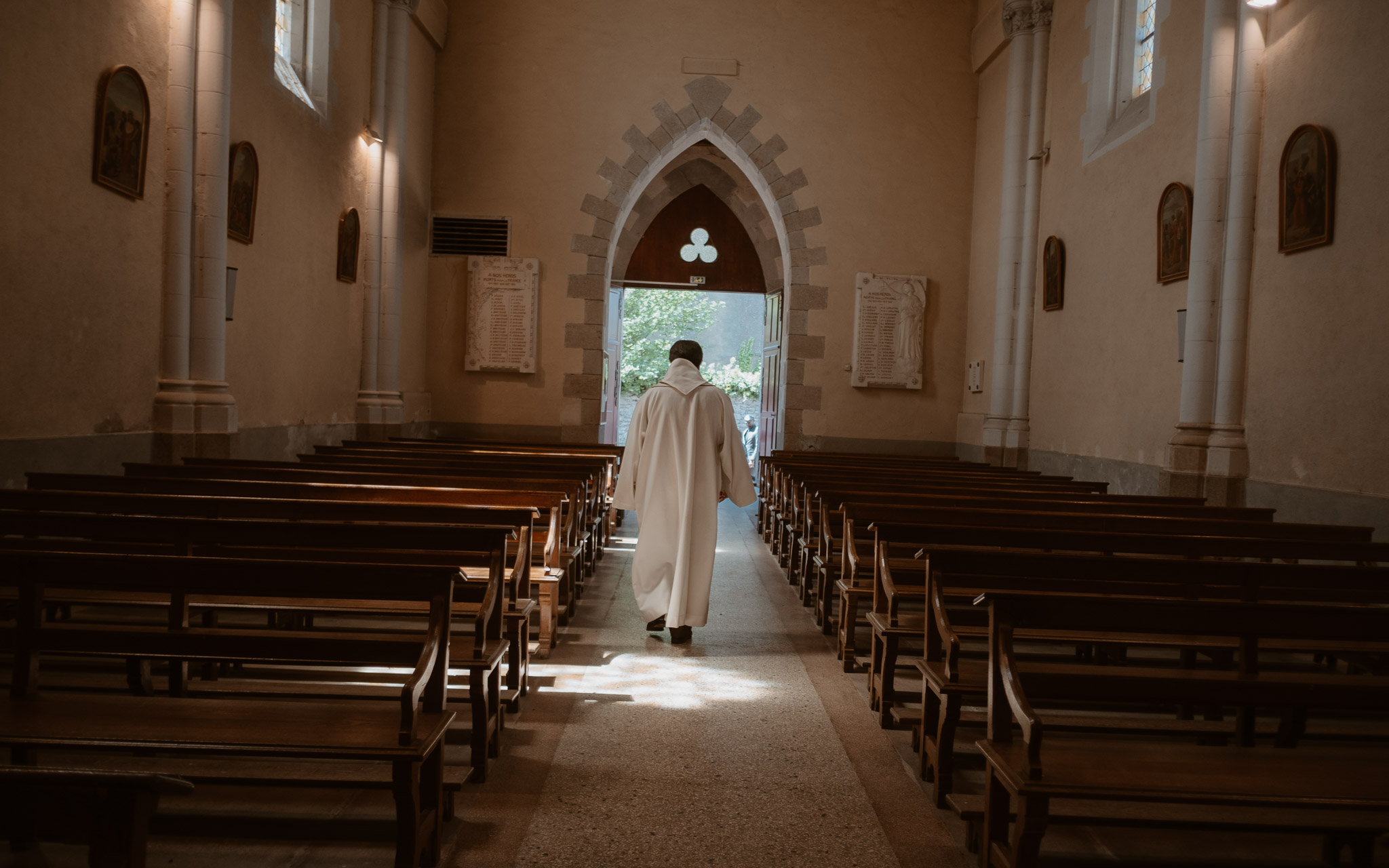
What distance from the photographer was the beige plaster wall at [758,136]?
1248 cm

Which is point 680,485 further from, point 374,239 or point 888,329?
point 888,329

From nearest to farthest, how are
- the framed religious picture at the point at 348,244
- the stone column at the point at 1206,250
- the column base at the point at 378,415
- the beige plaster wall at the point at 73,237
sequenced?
1. the beige plaster wall at the point at 73,237
2. the stone column at the point at 1206,250
3. the framed religious picture at the point at 348,244
4. the column base at the point at 378,415

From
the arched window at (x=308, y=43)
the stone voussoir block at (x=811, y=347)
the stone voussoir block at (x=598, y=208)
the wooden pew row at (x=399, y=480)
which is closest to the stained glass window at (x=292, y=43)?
the arched window at (x=308, y=43)

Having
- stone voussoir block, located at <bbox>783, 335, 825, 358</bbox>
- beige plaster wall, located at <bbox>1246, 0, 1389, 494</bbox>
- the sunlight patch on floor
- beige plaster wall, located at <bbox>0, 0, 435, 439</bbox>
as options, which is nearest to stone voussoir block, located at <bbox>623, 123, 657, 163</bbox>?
stone voussoir block, located at <bbox>783, 335, 825, 358</bbox>

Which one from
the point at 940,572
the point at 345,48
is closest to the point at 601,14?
the point at 345,48

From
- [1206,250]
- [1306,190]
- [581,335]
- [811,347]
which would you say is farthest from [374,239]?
[1306,190]

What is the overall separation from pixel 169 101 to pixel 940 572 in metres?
5.88

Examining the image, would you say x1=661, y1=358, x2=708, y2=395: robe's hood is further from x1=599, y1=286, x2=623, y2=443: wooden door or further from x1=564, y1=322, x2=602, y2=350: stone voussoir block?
x1=599, y1=286, x2=623, y2=443: wooden door

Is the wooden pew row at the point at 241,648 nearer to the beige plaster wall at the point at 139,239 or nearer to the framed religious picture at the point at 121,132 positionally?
the beige plaster wall at the point at 139,239

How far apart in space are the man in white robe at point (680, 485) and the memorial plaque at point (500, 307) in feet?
24.0

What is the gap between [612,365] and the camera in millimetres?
14625

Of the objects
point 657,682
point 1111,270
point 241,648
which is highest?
point 1111,270

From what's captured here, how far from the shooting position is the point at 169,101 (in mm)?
6637

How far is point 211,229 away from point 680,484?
3.89 metres
